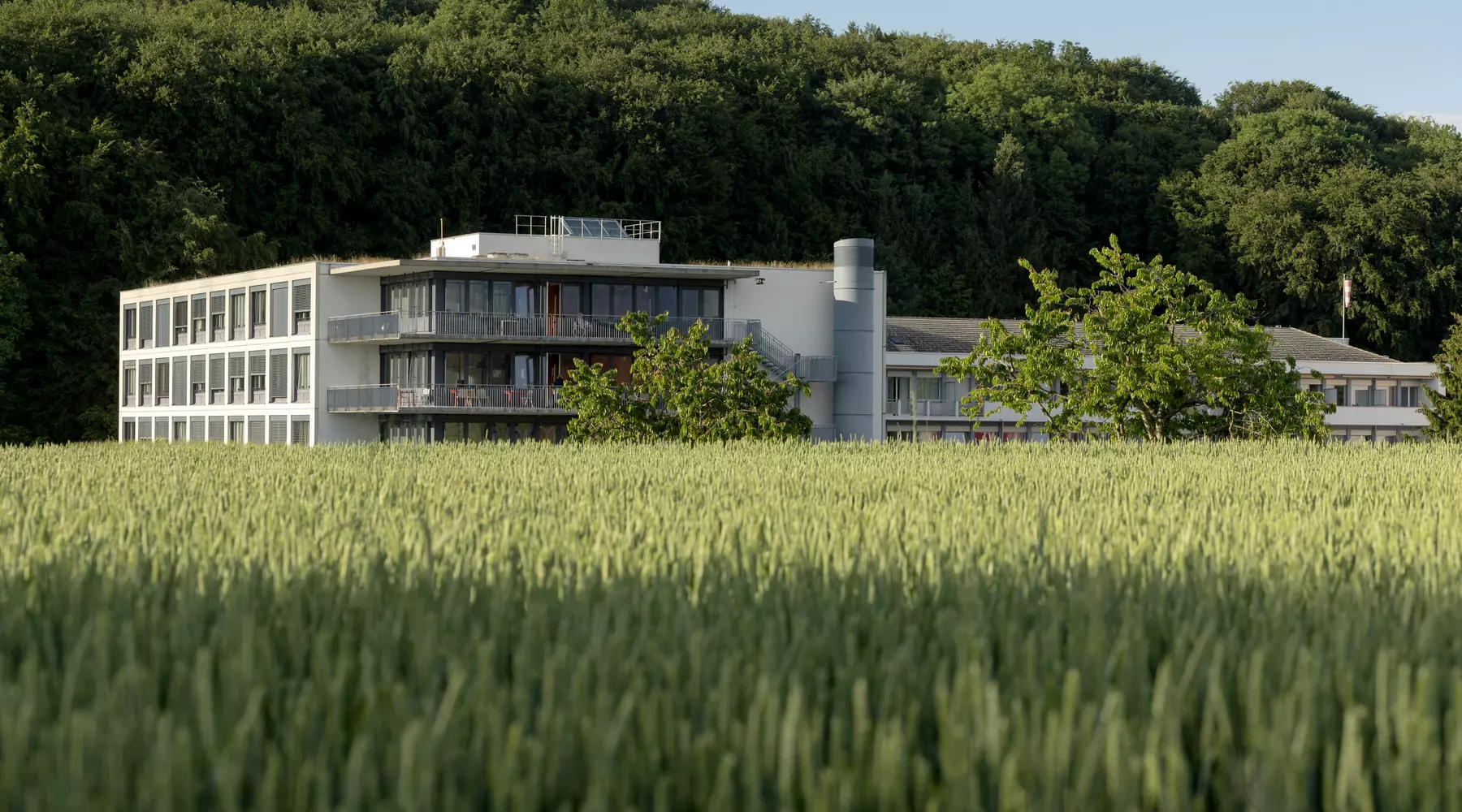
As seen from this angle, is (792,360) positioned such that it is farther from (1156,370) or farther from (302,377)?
(1156,370)

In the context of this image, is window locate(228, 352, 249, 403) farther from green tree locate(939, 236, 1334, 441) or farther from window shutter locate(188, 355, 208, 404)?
green tree locate(939, 236, 1334, 441)

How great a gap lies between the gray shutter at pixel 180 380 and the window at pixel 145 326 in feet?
6.67

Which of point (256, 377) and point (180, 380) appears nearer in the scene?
point (256, 377)

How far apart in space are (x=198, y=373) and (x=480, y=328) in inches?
667

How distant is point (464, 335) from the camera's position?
68062mm

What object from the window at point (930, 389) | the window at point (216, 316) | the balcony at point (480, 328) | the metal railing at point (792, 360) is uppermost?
the window at point (216, 316)

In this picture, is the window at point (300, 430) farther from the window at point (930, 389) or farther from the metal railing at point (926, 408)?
the window at point (930, 389)

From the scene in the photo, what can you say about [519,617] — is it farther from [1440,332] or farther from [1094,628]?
[1440,332]

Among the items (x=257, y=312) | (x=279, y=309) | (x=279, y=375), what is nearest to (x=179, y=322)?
(x=257, y=312)

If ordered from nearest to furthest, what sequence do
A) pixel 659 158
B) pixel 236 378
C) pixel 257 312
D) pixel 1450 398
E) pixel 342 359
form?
1. pixel 342 359
2. pixel 257 312
3. pixel 236 378
4. pixel 1450 398
5. pixel 659 158

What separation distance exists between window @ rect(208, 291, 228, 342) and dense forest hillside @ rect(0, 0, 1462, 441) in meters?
4.79

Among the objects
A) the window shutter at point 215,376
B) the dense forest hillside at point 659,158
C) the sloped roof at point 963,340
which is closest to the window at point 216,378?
the window shutter at point 215,376

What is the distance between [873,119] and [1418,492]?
342 feet

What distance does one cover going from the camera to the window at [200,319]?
256ft
